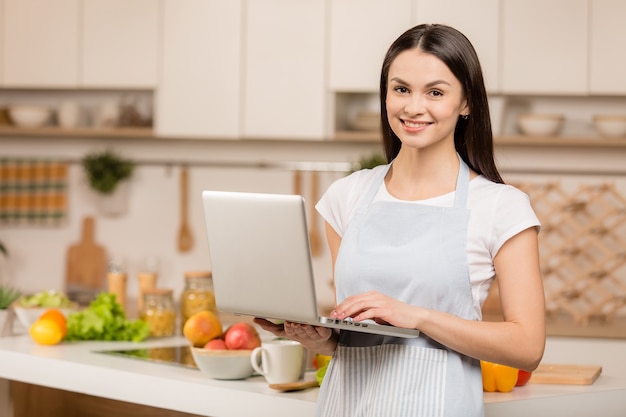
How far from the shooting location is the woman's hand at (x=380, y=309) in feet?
4.63

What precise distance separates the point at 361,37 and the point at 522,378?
2316 millimetres

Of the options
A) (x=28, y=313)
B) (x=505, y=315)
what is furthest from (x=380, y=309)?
(x=28, y=313)

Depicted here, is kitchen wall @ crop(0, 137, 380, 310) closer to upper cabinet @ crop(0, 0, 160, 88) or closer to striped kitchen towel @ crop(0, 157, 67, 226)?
striped kitchen towel @ crop(0, 157, 67, 226)

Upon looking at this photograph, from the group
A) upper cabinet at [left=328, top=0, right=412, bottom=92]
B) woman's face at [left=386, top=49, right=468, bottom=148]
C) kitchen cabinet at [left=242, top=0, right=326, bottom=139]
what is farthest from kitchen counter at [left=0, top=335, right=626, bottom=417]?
upper cabinet at [left=328, top=0, right=412, bottom=92]

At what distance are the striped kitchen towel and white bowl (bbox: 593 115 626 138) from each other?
256 centimetres

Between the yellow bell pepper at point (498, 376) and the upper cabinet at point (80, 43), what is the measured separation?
8.93 ft

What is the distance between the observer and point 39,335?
8.48 ft

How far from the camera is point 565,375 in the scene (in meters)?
2.15

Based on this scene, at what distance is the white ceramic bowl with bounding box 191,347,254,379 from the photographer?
2.12m

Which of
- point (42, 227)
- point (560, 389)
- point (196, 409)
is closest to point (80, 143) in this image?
point (42, 227)

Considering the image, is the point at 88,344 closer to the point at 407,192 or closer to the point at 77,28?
the point at 407,192

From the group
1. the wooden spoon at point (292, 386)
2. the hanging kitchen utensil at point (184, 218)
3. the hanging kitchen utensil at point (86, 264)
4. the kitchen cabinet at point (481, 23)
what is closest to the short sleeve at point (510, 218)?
the wooden spoon at point (292, 386)

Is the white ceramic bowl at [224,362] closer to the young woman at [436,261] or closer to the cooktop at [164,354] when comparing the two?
the cooktop at [164,354]

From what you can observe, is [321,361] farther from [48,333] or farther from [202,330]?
[48,333]
